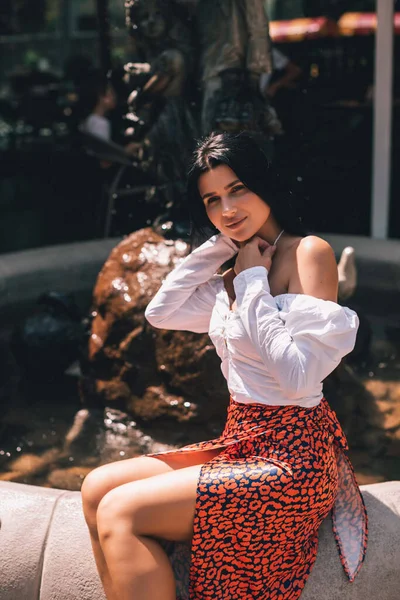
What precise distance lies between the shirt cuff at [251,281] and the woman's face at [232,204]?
6.0 inches

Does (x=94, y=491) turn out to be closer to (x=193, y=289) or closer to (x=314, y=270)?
(x=193, y=289)

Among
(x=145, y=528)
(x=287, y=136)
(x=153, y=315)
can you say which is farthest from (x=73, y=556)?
(x=287, y=136)

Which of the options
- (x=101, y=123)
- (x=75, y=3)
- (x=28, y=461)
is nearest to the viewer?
(x=28, y=461)

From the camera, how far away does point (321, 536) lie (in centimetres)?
218

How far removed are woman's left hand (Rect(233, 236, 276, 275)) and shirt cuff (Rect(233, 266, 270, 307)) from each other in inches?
1.7

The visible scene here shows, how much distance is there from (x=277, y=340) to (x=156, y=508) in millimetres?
504

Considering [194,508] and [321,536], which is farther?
[321,536]

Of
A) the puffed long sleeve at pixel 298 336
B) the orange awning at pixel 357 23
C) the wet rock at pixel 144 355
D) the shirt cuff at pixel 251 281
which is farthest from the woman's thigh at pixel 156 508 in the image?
the orange awning at pixel 357 23

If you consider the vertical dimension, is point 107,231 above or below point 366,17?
below

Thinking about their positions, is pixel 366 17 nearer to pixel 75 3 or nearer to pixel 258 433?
pixel 75 3

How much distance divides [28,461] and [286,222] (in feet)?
5.85

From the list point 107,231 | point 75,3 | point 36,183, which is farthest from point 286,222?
point 75,3

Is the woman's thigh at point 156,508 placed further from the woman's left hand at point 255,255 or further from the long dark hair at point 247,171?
the long dark hair at point 247,171

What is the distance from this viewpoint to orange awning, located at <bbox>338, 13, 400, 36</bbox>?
8539mm
